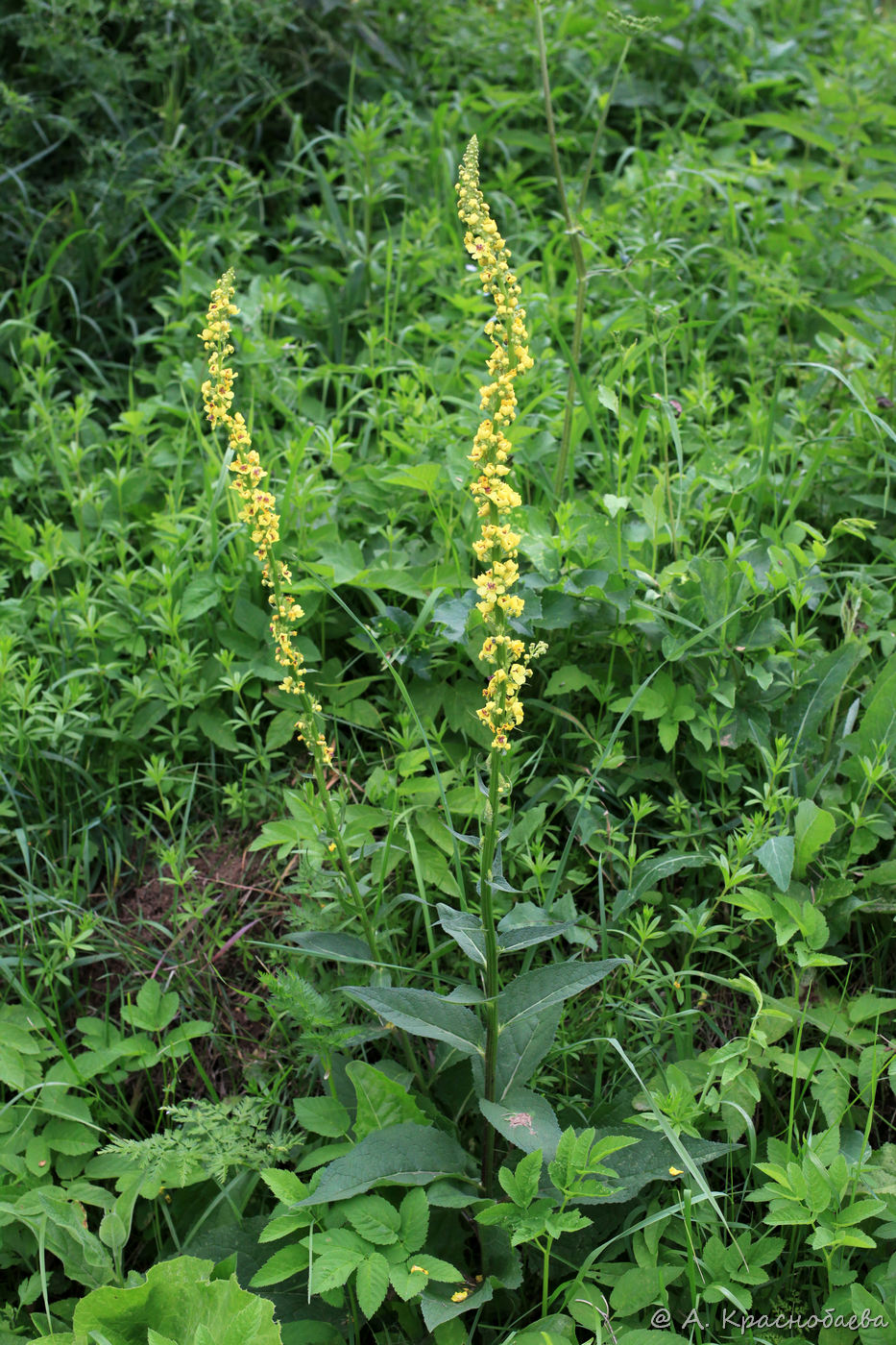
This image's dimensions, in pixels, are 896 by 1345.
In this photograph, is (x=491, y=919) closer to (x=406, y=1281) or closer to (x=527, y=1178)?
(x=527, y=1178)

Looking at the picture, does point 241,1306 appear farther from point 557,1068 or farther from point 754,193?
point 754,193

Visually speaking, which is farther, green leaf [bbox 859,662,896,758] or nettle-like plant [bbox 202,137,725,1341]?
green leaf [bbox 859,662,896,758]

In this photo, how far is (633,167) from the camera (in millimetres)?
4145

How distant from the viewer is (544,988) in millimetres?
1740

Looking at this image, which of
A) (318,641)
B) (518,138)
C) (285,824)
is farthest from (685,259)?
(285,824)

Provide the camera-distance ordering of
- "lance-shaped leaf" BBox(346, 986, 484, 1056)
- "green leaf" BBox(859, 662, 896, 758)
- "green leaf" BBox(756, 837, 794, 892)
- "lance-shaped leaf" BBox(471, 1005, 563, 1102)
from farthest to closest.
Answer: "green leaf" BBox(859, 662, 896, 758), "green leaf" BBox(756, 837, 794, 892), "lance-shaped leaf" BBox(471, 1005, 563, 1102), "lance-shaped leaf" BBox(346, 986, 484, 1056)

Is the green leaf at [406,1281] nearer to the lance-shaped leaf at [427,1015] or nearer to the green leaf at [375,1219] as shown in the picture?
the green leaf at [375,1219]

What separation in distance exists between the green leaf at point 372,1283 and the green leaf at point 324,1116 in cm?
26

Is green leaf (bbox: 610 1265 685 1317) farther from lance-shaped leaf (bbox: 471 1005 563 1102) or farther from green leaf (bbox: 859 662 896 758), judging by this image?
green leaf (bbox: 859 662 896 758)

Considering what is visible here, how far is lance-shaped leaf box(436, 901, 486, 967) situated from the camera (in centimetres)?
170

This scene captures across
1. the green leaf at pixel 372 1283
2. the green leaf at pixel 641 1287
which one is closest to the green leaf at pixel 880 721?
the green leaf at pixel 641 1287

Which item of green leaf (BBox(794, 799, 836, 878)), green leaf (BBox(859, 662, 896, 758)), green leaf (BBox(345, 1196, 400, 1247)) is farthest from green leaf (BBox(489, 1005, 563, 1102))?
green leaf (BBox(859, 662, 896, 758))

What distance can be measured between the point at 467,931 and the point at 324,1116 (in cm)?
48

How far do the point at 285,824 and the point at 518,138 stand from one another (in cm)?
345
